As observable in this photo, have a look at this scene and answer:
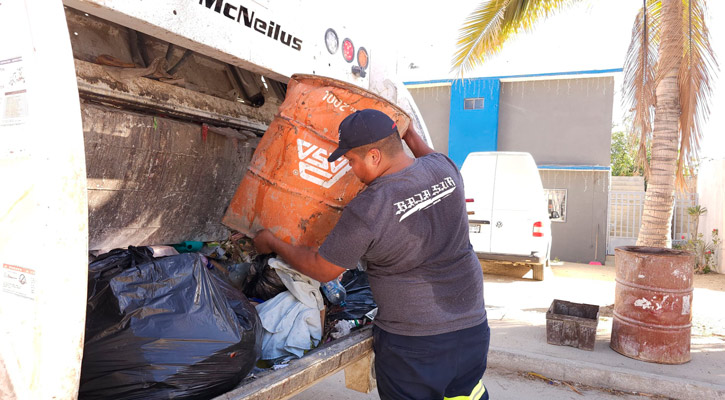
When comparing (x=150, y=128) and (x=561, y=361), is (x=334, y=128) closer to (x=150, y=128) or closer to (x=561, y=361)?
(x=150, y=128)

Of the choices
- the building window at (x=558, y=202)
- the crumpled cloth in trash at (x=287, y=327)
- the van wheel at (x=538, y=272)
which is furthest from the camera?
the building window at (x=558, y=202)

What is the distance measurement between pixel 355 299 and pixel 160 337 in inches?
61.8

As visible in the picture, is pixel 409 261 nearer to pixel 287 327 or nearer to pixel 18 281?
pixel 287 327

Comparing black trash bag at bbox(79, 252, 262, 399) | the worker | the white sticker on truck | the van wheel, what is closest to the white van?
the van wheel

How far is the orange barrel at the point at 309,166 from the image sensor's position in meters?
2.52

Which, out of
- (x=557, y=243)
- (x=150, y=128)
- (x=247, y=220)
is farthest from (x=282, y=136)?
(x=557, y=243)

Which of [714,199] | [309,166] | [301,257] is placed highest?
[714,199]

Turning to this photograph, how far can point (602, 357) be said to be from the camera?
4.93m

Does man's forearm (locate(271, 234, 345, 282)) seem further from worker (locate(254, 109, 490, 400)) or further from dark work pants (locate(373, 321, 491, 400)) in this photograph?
dark work pants (locate(373, 321, 491, 400))

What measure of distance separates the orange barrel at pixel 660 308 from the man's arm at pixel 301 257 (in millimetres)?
3827

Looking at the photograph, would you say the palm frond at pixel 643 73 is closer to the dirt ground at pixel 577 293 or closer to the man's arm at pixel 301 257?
the dirt ground at pixel 577 293

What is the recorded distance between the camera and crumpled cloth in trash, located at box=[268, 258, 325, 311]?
247cm

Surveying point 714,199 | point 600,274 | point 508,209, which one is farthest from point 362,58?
point 714,199

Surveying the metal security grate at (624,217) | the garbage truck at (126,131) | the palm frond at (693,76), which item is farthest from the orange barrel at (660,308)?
the metal security grate at (624,217)
